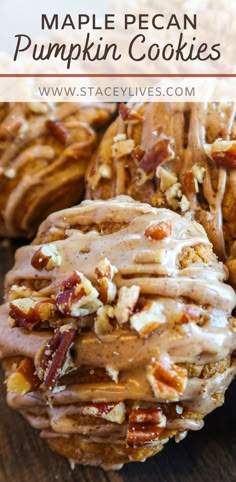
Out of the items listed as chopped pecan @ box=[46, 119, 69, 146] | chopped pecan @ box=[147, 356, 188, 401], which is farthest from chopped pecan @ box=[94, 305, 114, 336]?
chopped pecan @ box=[46, 119, 69, 146]

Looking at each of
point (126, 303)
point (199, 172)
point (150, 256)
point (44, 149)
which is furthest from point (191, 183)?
point (44, 149)

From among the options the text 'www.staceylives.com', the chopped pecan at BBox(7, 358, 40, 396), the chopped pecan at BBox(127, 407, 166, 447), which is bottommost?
the chopped pecan at BBox(127, 407, 166, 447)

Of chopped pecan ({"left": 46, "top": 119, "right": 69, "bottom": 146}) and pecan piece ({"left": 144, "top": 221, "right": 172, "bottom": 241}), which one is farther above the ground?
chopped pecan ({"left": 46, "top": 119, "right": 69, "bottom": 146})

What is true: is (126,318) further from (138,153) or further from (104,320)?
(138,153)

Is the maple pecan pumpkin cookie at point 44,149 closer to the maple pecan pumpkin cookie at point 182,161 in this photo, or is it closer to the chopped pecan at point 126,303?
the maple pecan pumpkin cookie at point 182,161

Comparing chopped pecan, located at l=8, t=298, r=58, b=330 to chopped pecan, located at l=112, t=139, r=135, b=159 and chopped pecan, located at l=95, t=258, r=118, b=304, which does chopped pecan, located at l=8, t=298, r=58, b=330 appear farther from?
chopped pecan, located at l=112, t=139, r=135, b=159

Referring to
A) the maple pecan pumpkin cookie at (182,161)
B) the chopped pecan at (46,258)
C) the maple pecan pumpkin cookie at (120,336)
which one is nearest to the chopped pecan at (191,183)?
the maple pecan pumpkin cookie at (182,161)

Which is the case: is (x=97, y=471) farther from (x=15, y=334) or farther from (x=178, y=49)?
(x=178, y=49)
